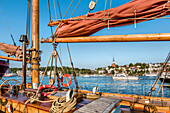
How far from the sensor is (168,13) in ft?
Result: 12.9

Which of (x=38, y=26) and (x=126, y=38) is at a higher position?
(x=38, y=26)

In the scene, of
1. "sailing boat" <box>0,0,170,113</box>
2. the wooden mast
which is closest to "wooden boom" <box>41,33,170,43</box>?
"sailing boat" <box>0,0,170,113</box>

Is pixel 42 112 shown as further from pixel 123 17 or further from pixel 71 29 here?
pixel 123 17

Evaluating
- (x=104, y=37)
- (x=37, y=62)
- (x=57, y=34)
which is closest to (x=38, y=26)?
(x=37, y=62)

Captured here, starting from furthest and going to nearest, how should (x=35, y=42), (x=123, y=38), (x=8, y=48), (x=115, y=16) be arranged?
(x=8, y=48), (x=35, y=42), (x=115, y=16), (x=123, y=38)

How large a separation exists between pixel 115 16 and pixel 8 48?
10.1m

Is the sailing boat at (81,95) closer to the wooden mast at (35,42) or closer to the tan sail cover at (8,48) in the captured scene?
the wooden mast at (35,42)

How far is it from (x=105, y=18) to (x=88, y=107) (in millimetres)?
3166

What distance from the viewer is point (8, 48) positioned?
1052 centimetres

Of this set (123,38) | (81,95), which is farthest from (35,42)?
(123,38)

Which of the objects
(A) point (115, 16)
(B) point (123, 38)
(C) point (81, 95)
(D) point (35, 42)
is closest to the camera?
(B) point (123, 38)

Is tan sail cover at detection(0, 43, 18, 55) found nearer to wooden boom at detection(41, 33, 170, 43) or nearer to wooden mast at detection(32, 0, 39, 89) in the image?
wooden mast at detection(32, 0, 39, 89)

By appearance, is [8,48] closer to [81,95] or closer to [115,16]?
[81,95]

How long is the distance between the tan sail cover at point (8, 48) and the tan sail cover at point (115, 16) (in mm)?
7066
